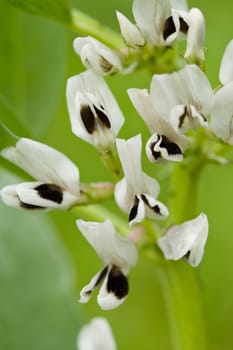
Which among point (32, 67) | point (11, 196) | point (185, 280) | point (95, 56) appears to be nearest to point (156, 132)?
point (95, 56)

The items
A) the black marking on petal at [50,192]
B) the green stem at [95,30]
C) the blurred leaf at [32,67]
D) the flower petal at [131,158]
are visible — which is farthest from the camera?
the blurred leaf at [32,67]


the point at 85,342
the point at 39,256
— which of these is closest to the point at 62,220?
the point at 39,256

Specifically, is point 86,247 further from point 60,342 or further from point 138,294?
point 60,342

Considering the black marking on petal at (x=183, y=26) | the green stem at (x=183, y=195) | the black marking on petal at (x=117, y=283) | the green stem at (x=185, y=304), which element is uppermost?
the black marking on petal at (x=183, y=26)

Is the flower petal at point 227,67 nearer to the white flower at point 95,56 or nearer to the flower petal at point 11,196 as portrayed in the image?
the white flower at point 95,56

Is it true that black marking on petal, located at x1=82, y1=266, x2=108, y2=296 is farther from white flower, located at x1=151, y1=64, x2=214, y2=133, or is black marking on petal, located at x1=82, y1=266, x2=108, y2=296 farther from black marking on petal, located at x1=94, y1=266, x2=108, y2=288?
white flower, located at x1=151, y1=64, x2=214, y2=133

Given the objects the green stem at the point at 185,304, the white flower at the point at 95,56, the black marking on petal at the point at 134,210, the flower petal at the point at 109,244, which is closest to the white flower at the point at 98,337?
the green stem at the point at 185,304
